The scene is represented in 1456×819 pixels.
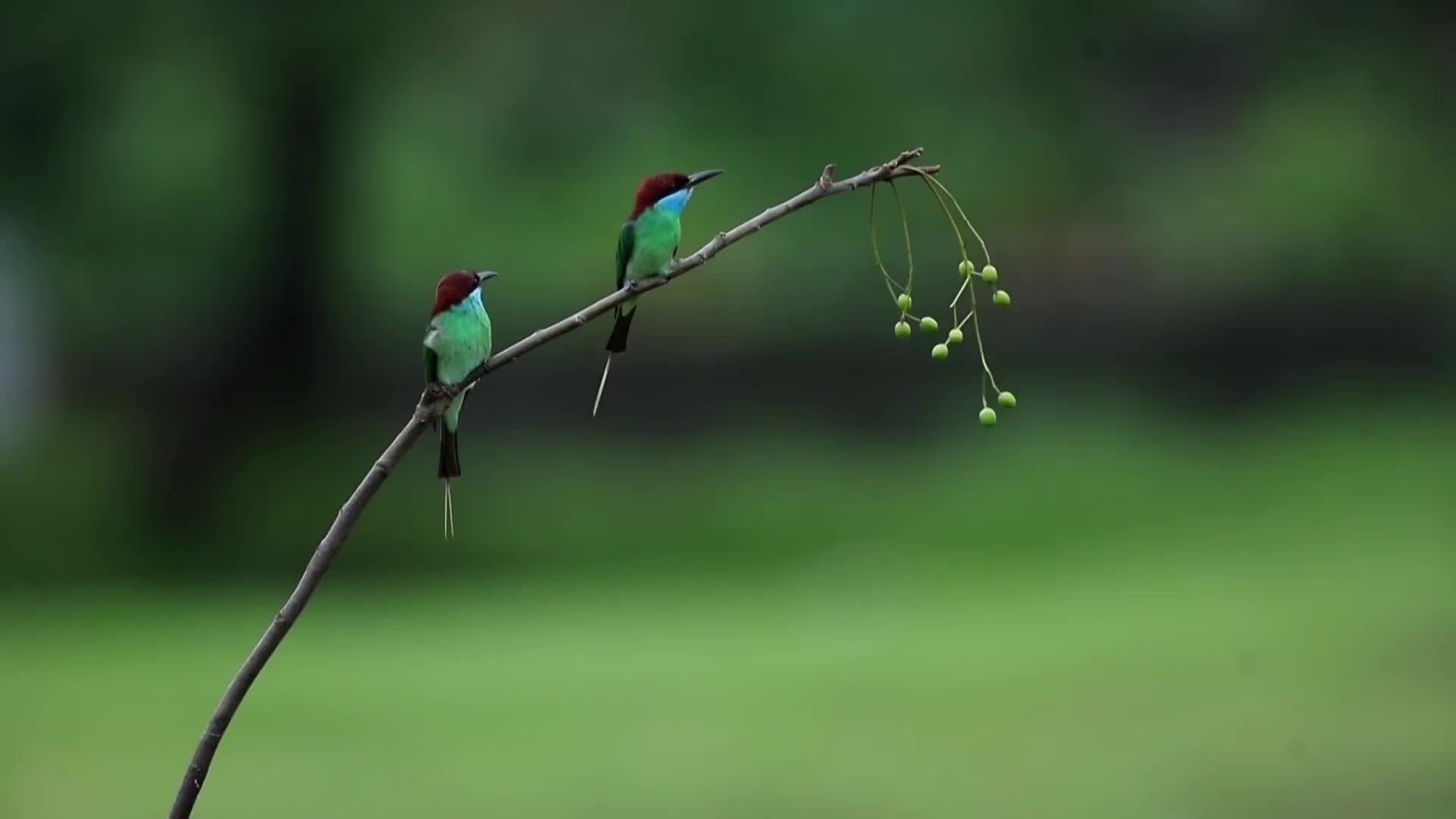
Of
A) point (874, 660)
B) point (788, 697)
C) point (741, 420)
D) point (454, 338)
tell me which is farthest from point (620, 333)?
point (741, 420)

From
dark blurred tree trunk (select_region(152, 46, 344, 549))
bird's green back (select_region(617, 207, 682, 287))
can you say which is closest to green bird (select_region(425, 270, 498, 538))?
bird's green back (select_region(617, 207, 682, 287))

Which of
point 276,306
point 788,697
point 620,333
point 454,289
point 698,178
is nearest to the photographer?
point 454,289

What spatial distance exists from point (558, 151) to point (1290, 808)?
410 cm

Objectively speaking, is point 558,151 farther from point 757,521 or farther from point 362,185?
point 757,521

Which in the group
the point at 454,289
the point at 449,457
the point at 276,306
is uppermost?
the point at 276,306

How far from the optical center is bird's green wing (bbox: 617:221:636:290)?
4.91ft

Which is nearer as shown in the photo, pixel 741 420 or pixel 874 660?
pixel 874 660

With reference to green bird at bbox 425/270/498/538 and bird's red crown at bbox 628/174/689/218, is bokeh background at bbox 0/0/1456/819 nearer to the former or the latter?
bird's red crown at bbox 628/174/689/218

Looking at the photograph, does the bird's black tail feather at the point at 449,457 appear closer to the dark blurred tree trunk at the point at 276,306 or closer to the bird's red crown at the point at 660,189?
the bird's red crown at the point at 660,189

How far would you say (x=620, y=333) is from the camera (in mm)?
1438

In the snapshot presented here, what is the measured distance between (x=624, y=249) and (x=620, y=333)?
13cm

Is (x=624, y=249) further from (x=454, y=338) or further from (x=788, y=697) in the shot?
(x=788, y=697)

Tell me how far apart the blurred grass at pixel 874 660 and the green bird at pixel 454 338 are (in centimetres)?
242

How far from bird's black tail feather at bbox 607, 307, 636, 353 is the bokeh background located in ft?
7.00
